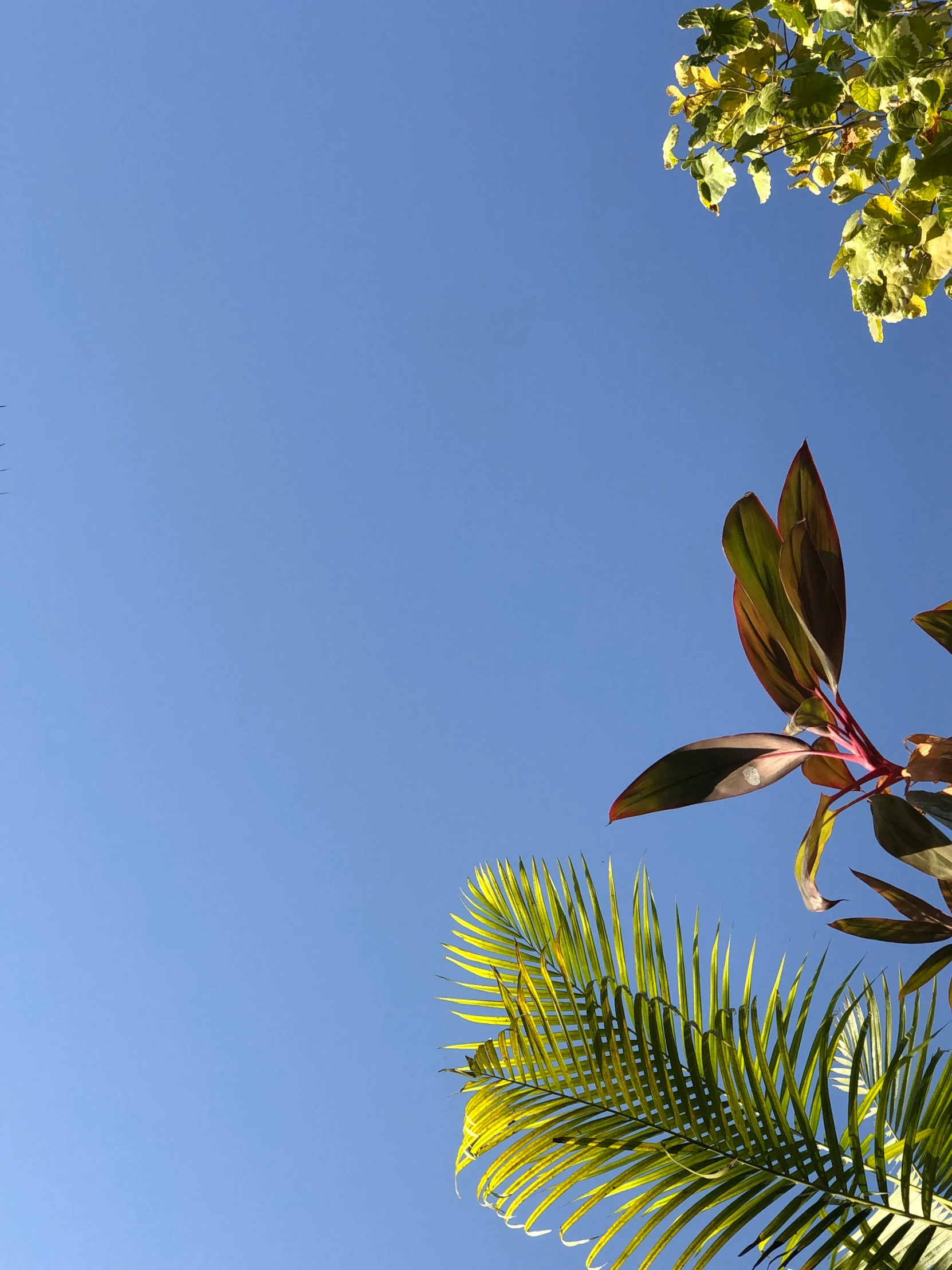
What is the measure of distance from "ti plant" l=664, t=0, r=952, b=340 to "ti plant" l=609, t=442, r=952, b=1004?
43cm

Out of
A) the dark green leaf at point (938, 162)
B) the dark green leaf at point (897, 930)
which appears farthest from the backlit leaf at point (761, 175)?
the dark green leaf at point (897, 930)

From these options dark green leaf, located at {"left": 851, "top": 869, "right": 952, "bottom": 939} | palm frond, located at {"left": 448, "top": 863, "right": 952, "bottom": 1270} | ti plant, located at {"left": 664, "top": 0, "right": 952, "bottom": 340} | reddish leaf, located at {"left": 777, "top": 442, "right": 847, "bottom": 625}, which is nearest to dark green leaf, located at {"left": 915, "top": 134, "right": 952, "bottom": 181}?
ti plant, located at {"left": 664, "top": 0, "right": 952, "bottom": 340}

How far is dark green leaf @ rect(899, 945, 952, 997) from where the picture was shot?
123cm

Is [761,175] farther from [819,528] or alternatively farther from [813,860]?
[813,860]

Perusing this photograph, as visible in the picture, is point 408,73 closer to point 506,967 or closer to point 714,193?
point 714,193

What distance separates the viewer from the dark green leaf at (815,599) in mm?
1174

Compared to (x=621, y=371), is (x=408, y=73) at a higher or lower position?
higher

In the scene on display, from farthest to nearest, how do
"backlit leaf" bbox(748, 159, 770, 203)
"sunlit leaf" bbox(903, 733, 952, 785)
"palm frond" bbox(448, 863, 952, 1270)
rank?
1. "backlit leaf" bbox(748, 159, 770, 203)
2. "sunlit leaf" bbox(903, 733, 952, 785)
3. "palm frond" bbox(448, 863, 952, 1270)

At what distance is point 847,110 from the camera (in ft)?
5.26

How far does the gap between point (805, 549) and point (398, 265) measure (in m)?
3.33

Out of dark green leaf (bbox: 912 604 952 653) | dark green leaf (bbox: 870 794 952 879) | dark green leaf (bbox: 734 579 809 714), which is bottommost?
dark green leaf (bbox: 870 794 952 879)

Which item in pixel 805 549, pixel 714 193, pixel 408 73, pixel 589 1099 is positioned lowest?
pixel 589 1099

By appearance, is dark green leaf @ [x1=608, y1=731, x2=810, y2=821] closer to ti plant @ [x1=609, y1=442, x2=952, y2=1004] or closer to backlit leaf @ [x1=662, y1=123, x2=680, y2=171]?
ti plant @ [x1=609, y1=442, x2=952, y2=1004]

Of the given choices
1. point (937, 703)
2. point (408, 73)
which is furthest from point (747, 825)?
point (408, 73)
